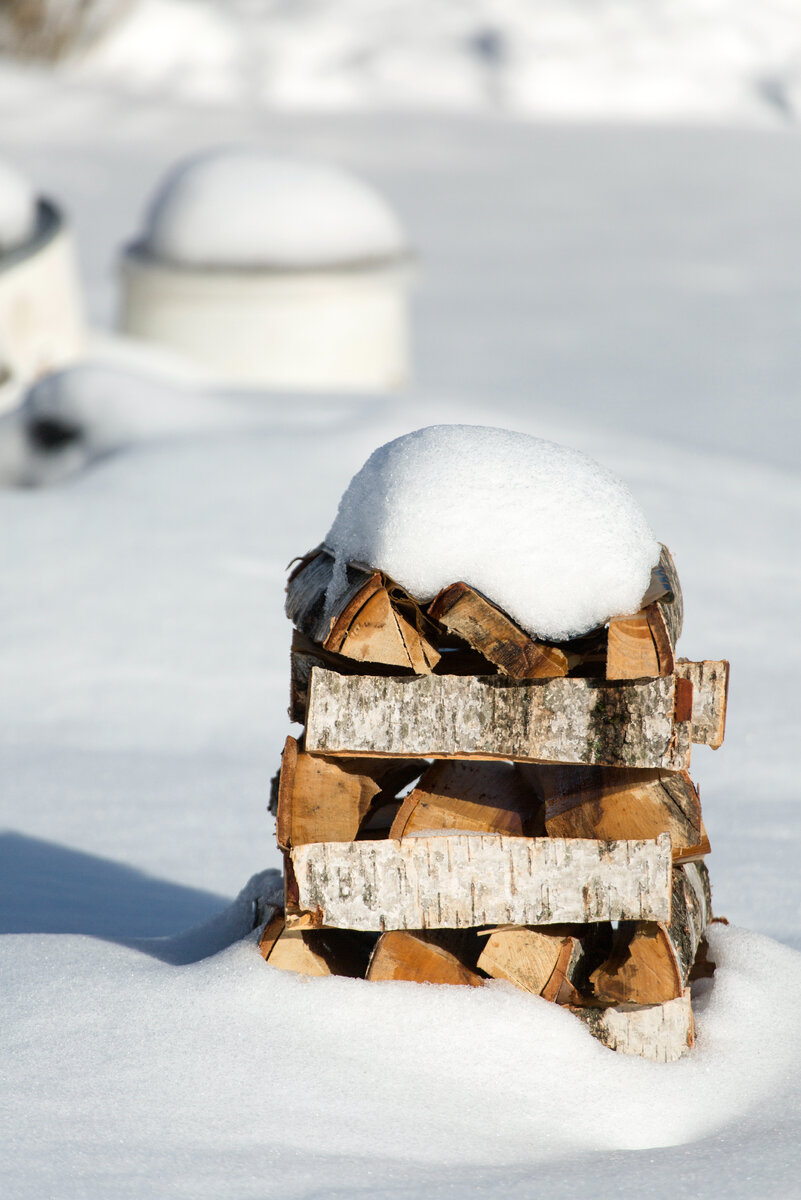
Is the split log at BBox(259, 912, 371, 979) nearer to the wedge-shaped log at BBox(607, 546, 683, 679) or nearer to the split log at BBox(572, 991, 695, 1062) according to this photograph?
the split log at BBox(572, 991, 695, 1062)

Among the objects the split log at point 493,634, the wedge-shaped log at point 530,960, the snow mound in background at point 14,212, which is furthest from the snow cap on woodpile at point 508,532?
the snow mound in background at point 14,212

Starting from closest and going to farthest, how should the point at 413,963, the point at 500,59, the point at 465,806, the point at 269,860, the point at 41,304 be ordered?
the point at 413,963 < the point at 465,806 < the point at 269,860 < the point at 41,304 < the point at 500,59

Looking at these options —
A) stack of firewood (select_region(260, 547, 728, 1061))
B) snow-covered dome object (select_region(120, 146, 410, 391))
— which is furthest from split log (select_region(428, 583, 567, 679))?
snow-covered dome object (select_region(120, 146, 410, 391))

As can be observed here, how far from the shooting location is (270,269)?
7.78 metres

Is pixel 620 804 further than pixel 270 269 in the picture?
No

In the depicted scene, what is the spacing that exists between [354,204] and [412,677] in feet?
22.6

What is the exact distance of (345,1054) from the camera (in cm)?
164

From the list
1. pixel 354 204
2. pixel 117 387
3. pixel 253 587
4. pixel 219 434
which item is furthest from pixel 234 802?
pixel 354 204

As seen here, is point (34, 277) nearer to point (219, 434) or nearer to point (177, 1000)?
point (219, 434)

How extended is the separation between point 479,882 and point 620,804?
23 cm

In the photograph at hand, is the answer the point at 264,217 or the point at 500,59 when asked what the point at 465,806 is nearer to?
the point at 264,217

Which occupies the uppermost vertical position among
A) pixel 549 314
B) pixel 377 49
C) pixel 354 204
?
pixel 377 49

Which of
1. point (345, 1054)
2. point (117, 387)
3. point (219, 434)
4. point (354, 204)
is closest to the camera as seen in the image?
point (345, 1054)

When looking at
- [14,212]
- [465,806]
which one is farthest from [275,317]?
[465,806]
